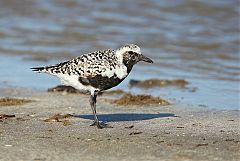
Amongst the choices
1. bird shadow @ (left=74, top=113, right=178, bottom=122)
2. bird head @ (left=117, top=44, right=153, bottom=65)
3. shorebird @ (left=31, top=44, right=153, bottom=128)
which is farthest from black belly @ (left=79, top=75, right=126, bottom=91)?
bird shadow @ (left=74, top=113, right=178, bottom=122)

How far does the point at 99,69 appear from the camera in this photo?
7.61m

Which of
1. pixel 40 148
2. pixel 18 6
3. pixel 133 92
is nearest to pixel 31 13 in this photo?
pixel 18 6

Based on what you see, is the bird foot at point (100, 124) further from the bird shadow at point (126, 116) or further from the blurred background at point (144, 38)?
the blurred background at point (144, 38)

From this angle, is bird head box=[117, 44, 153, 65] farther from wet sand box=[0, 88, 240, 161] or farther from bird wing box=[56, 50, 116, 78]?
wet sand box=[0, 88, 240, 161]

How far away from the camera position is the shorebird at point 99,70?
7.61 meters

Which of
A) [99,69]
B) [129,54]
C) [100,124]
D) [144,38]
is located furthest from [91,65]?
[144,38]

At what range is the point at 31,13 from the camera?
17922 mm

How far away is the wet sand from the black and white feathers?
495 mm

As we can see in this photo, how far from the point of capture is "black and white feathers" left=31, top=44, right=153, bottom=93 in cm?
761

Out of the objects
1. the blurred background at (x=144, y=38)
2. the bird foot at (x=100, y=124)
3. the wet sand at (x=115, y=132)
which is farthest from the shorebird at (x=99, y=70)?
the blurred background at (x=144, y=38)

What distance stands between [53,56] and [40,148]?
22.7 feet

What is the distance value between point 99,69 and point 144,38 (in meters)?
7.84

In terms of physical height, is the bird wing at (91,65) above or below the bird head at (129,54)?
below

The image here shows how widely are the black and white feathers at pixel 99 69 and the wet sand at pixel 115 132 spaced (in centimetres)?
50
